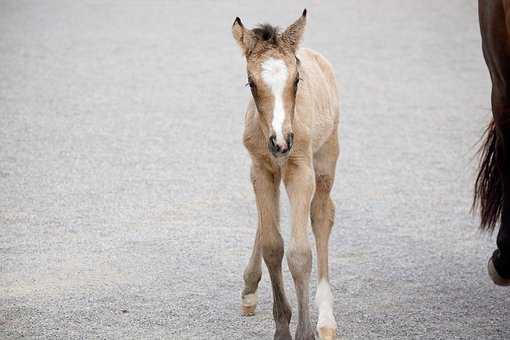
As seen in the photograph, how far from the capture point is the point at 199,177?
27.5ft

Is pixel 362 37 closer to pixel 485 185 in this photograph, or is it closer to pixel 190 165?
pixel 190 165

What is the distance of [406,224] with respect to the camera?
23.8ft

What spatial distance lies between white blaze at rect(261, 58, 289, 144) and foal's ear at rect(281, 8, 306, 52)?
20 centimetres

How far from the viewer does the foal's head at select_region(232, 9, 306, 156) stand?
4332 millimetres

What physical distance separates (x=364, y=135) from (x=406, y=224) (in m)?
2.73

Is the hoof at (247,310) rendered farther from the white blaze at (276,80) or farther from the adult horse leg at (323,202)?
the white blaze at (276,80)

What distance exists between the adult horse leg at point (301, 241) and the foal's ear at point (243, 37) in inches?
25.0

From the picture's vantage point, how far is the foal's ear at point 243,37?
4.54 m

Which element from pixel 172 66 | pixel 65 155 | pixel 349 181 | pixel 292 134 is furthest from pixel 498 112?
pixel 172 66

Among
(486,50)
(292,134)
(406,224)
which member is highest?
(486,50)

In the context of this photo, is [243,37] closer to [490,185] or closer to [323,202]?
[323,202]

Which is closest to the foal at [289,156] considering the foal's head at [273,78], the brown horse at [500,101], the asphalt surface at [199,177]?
the foal's head at [273,78]

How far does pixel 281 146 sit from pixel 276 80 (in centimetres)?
34

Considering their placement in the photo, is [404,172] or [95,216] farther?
[404,172]
